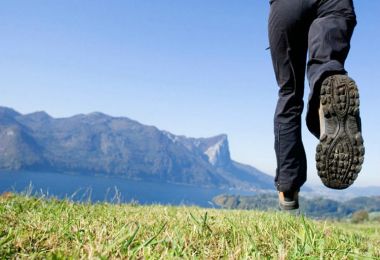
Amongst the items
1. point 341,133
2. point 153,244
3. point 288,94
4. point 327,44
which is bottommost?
point 153,244

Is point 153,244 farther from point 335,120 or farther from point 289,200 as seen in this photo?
point 289,200


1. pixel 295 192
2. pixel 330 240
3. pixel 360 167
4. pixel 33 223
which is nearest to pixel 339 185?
pixel 360 167

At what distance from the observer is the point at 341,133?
9.17 feet

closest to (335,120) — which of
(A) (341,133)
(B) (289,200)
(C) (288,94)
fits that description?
(A) (341,133)

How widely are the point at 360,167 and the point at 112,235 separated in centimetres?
185

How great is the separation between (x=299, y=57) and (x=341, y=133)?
1.20 metres

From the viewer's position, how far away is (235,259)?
1.65 meters

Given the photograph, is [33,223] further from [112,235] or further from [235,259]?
[235,259]

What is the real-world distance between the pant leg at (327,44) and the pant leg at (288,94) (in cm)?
29

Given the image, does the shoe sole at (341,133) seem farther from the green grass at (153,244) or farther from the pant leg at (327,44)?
the green grass at (153,244)

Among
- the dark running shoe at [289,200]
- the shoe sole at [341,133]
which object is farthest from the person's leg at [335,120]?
the dark running shoe at [289,200]

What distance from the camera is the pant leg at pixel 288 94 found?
3.63 m

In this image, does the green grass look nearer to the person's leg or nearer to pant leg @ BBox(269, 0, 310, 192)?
the person's leg

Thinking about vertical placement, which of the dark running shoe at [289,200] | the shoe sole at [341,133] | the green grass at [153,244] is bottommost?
the green grass at [153,244]
